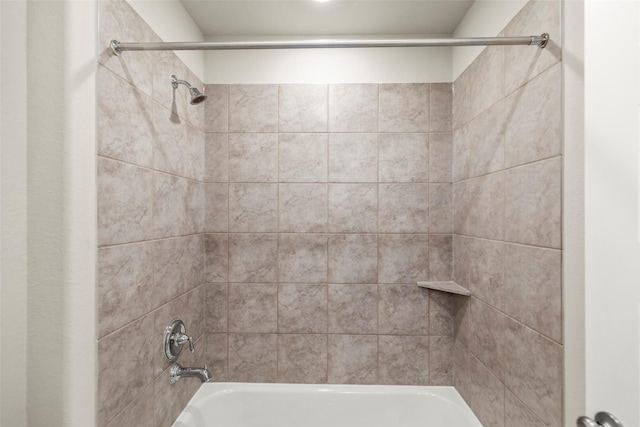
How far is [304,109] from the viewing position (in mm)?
1894

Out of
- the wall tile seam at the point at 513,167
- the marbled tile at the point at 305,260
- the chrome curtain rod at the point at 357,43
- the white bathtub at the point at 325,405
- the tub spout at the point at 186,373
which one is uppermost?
the chrome curtain rod at the point at 357,43

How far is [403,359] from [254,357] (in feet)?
2.75

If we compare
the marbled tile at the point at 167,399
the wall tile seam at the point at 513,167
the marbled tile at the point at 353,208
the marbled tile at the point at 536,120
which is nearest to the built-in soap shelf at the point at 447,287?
the marbled tile at the point at 353,208

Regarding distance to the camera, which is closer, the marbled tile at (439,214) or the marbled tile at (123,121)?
the marbled tile at (123,121)

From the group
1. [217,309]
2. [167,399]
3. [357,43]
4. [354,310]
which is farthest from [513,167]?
[167,399]

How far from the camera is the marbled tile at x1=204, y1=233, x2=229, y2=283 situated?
1908 millimetres

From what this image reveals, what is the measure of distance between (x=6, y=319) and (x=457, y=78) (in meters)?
2.09

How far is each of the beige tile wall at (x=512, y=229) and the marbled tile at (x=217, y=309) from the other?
1279 millimetres

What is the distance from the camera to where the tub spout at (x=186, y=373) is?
1.45 metres

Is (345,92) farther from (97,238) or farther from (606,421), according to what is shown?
(606,421)

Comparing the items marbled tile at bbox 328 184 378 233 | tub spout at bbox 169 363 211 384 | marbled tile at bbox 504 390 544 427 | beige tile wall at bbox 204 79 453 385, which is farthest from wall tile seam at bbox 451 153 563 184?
tub spout at bbox 169 363 211 384

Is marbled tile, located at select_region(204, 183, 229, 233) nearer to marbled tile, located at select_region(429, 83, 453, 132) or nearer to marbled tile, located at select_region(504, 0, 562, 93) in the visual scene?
marbled tile, located at select_region(429, 83, 453, 132)

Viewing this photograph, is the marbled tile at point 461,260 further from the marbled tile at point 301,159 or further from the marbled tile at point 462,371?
the marbled tile at point 301,159

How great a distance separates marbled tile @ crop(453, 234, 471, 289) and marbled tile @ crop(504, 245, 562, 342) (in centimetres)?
37
